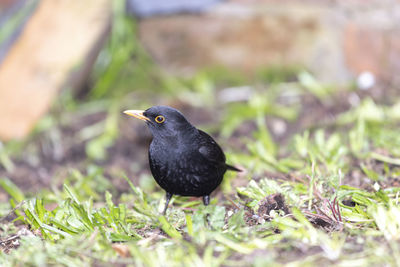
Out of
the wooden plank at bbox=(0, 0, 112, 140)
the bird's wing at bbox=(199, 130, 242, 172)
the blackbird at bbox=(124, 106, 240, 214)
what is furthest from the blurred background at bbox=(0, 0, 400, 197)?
the blackbird at bbox=(124, 106, 240, 214)

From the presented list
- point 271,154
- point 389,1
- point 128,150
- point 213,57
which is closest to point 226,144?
point 271,154

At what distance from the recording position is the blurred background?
16.1 feet

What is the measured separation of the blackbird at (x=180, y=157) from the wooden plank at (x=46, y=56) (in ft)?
7.05

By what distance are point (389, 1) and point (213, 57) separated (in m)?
1.91

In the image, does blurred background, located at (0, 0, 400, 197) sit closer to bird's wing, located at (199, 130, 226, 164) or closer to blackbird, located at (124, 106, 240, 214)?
bird's wing, located at (199, 130, 226, 164)

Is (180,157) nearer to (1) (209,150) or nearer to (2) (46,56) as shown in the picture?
(1) (209,150)

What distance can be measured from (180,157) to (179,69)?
2869mm

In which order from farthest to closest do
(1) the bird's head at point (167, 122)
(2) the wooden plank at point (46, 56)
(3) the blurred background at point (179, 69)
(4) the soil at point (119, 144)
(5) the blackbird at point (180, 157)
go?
(2) the wooden plank at point (46, 56), (3) the blurred background at point (179, 69), (4) the soil at point (119, 144), (1) the bird's head at point (167, 122), (5) the blackbird at point (180, 157)

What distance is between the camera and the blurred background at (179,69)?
492 cm

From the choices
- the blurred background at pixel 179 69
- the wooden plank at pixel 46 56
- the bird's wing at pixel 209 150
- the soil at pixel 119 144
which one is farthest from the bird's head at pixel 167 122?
the wooden plank at pixel 46 56

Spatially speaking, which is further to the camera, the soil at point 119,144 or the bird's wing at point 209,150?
the soil at point 119,144

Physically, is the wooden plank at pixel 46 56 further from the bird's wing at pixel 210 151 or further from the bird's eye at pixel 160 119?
the bird's wing at pixel 210 151

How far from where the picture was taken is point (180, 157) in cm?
315

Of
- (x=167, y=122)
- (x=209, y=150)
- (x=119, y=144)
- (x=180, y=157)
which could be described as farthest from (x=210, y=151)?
(x=119, y=144)
